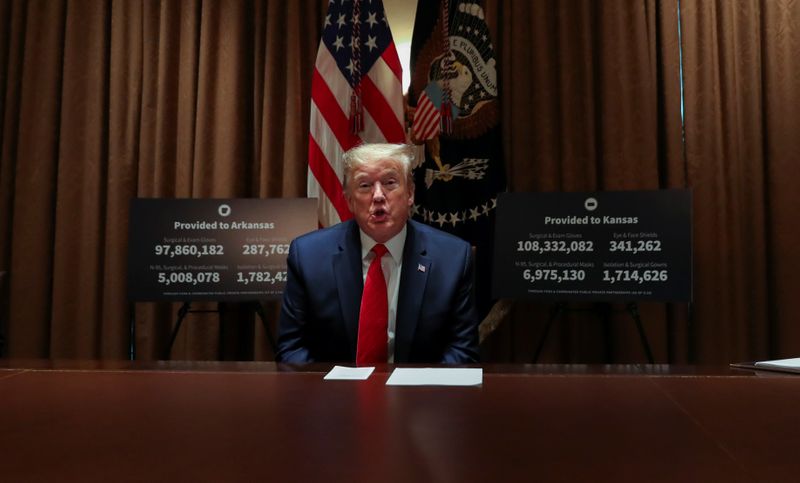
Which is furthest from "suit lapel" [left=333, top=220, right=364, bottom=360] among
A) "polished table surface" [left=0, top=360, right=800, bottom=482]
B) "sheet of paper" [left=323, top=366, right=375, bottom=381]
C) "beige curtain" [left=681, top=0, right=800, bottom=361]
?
"beige curtain" [left=681, top=0, right=800, bottom=361]

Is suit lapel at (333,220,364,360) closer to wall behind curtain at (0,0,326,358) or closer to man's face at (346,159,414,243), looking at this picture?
man's face at (346,159,414,243)

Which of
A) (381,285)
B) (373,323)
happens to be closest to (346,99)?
(381,285)

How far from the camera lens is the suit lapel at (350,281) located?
194cm

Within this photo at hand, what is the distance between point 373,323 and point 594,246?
128 centimetres

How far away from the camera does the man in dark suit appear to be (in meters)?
1.94

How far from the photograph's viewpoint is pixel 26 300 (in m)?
3.38

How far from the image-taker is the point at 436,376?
3.59ft

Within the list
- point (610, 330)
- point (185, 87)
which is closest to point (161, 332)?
point (185, 87)

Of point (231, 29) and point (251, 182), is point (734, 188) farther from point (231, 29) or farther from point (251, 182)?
point (231, 29)

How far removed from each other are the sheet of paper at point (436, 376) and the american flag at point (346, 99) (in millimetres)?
1907

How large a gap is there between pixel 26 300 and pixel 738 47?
4166 millimetres

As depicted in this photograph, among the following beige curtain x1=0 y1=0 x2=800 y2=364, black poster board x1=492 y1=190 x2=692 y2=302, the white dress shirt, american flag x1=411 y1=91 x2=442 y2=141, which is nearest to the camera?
the white dress shirt

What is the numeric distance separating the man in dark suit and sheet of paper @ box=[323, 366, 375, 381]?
66 cm

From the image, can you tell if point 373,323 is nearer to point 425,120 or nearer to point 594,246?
point 594,246
